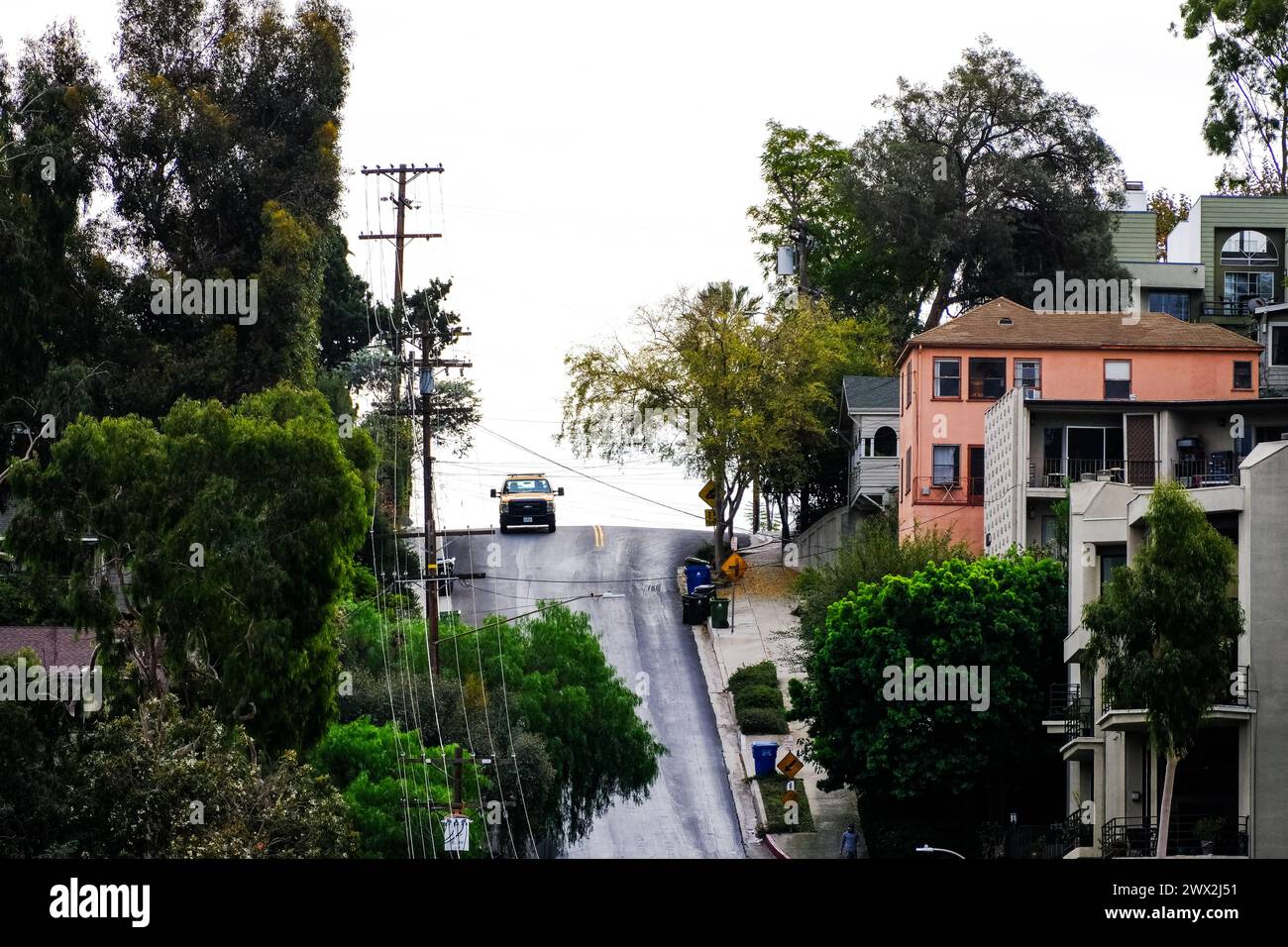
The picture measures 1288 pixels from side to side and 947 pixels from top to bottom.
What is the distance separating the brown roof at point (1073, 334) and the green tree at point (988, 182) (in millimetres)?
11143

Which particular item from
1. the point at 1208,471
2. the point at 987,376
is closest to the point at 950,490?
the point at 987,376

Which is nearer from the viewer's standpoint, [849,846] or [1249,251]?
[849,846]

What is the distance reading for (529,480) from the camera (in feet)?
311

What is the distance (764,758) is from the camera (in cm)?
6344

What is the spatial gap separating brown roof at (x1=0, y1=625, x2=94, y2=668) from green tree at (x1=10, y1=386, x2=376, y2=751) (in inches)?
184

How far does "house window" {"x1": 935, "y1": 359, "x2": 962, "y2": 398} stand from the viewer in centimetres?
7550

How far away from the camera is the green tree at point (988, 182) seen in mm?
88688

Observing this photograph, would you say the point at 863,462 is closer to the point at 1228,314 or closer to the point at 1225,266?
the point at 1228,314

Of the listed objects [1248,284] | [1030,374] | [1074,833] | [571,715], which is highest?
[1248,284]

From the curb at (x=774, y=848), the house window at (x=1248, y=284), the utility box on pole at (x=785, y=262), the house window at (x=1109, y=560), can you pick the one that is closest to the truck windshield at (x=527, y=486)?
the utility box on pole at (x=785, y=262)

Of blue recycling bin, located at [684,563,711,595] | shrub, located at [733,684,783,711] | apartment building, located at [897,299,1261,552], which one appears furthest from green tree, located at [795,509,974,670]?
blue recycling bin, located at [684,563,711,595]

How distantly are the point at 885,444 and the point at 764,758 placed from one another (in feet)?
77.3

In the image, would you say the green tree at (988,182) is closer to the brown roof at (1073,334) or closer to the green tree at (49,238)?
the brown roof at (1073,334)
